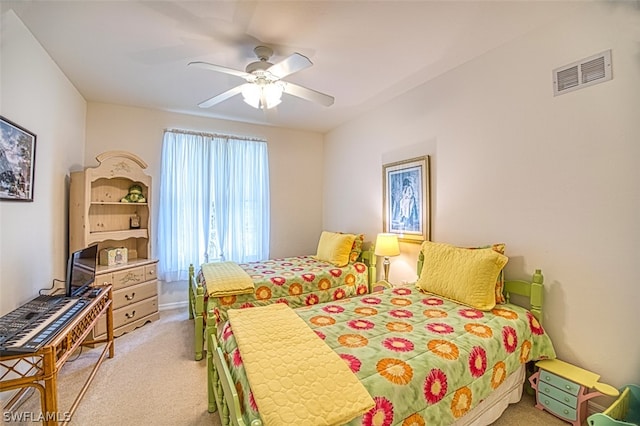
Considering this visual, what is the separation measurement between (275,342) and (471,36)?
8.53ft

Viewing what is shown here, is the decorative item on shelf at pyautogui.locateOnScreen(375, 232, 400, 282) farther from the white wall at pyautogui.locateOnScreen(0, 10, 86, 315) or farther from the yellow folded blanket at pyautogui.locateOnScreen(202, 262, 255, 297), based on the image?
the white wall at pyautogui.locateOnScreen(0, 10, 86, 315)

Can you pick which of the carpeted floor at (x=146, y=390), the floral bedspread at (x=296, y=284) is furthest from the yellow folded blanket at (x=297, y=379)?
the floral bedspread at (x=296, y=284)

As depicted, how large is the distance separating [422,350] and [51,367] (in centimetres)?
194

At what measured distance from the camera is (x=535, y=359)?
1.91 meters

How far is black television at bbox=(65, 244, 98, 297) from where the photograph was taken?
2152 millimetres

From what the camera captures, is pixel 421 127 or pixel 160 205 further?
pixel 160 205

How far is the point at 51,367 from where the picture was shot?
55.9 inches

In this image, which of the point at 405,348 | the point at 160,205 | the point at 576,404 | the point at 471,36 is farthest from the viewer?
the point at 160,205

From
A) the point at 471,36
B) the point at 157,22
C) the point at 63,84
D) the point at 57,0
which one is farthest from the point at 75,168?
the point at 471,36

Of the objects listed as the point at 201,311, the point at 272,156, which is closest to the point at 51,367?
the point at 201,311

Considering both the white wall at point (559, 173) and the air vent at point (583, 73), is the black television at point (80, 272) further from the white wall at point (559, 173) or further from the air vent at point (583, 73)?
the air vent at point (583, 73)

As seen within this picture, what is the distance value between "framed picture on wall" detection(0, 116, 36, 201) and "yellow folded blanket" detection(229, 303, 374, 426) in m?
1.87

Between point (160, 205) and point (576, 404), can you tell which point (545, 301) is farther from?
point (160, 205)

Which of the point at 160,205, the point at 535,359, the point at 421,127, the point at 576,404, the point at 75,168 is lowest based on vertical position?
the point at 576,404
